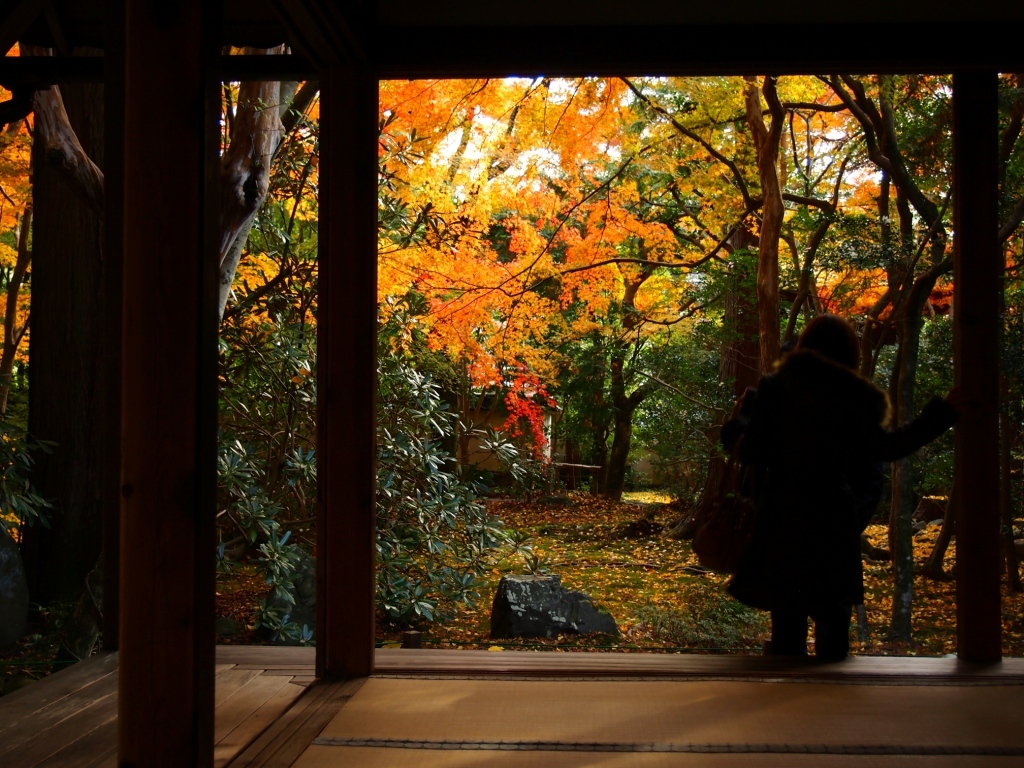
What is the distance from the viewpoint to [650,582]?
6.89 metres

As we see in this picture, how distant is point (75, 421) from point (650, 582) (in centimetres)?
446

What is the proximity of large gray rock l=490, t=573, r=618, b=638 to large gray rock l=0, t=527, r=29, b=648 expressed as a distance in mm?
2622

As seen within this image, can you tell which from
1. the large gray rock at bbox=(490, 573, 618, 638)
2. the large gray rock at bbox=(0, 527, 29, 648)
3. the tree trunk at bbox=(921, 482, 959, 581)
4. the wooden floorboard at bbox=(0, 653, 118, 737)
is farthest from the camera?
the tree trunk at bbox=(921, 482, 959, 581)

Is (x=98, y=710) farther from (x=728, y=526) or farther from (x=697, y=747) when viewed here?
(x=728, y=526)

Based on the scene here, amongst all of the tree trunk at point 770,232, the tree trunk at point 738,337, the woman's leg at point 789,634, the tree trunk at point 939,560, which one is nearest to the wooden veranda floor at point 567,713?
the woman's leg at point 789,634

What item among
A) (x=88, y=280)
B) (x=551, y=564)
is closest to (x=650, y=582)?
(x=551, y=564)

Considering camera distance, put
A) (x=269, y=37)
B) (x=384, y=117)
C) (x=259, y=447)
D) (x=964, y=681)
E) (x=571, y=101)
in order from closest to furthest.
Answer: (x=964, y=681), (x=269, y=37), (x=259, y=447), (x=384, y=117), (x=571, y=101)

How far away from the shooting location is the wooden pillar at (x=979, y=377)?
262 cm

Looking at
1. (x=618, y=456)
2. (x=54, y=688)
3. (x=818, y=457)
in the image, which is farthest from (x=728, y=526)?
(x=618, y=456)

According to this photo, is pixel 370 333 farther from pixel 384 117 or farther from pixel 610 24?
pixel 384 117

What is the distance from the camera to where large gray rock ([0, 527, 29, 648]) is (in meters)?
4.24

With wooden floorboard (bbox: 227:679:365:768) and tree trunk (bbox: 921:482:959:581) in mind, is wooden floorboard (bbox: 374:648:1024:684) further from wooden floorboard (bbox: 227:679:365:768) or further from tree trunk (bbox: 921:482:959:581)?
tree trunk (bbox: 921:482:959:581)

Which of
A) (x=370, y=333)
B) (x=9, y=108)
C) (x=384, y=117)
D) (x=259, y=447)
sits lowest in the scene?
(x=259, y=447)

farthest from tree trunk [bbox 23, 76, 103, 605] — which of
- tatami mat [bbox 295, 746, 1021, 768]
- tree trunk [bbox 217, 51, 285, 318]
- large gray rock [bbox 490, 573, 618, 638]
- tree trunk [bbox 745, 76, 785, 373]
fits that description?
tree trunk [bbox 745, 76, 785, 373]
